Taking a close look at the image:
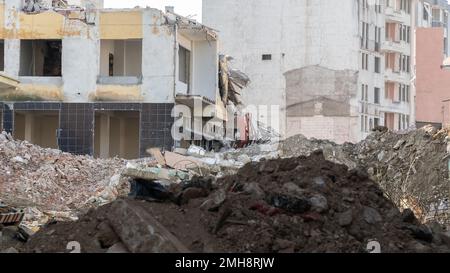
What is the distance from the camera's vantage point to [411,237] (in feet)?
29.0

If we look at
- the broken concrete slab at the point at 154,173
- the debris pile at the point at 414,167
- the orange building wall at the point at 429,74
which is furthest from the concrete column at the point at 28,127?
the orange building wall at the point at 429,74

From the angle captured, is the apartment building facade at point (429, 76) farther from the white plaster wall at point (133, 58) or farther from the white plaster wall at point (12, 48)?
the white plaster wall at point (12, 48)

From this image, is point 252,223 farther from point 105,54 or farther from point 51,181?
point 105,54

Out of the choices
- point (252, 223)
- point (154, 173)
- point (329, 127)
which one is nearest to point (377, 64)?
point (329, 127)

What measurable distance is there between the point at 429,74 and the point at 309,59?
1082cm

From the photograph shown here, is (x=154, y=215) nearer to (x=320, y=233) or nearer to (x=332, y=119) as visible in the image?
(x=320, y=233)

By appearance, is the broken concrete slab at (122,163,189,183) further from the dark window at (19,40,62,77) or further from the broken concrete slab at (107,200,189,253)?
the dark window at (19,40,62,77)

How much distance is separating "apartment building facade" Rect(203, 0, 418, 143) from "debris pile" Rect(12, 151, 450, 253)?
45.0m

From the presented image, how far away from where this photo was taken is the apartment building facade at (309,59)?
55.2 metres

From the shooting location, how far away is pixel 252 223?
8391mm

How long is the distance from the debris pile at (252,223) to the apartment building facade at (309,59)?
44951mm

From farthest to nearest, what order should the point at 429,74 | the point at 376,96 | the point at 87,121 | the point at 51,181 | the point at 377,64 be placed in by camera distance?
the point at 429,74, the point at 377,64, the point at 376,96, the point at 87,121, the point at 51,181

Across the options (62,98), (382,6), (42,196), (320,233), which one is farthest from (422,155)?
(382,6)

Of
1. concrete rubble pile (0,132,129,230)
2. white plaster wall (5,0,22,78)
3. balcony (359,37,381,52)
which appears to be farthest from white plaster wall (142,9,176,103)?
balcony (359,37,381,52)
